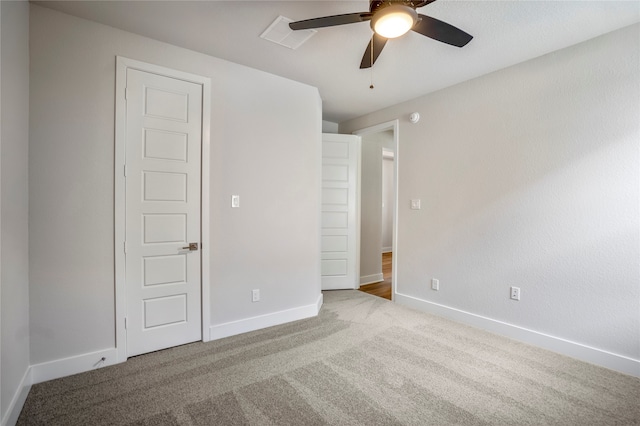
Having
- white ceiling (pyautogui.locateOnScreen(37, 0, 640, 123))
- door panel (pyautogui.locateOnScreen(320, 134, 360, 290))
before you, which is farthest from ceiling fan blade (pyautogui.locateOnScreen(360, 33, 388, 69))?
door panel (pyautogui.locateOnScreen(320, 134, 360, 290))

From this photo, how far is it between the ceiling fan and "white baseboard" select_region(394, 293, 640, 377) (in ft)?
8.32

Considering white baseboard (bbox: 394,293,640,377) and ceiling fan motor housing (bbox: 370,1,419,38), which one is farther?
white baseboard (bbox: 394,293,640,377)

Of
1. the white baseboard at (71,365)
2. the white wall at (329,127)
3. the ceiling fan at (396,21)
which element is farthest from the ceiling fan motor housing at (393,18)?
the white wall at (329,127)

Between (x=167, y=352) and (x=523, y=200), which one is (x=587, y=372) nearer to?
(x=523, y=200)

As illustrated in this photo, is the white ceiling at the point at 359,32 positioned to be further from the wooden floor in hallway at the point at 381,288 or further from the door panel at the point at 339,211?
the wooden floor in hallway at the point at 381,288

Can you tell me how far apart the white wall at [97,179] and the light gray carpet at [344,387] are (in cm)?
41

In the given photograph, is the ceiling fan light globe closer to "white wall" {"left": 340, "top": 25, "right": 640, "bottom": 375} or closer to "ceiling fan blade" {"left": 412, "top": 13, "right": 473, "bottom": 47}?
"ceiling fan blade" {"left": 412, "top": 13, "right": 473, "bottom": 47}

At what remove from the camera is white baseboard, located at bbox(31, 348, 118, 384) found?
1.96 meters

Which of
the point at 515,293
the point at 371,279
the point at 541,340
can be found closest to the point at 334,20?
the point at 515,293

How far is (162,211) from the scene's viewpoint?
2.39 m

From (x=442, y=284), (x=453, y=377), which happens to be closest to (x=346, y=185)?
(x=442, y=284)

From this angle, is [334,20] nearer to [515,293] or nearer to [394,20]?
[394,20]

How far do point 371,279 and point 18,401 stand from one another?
4.01 meters

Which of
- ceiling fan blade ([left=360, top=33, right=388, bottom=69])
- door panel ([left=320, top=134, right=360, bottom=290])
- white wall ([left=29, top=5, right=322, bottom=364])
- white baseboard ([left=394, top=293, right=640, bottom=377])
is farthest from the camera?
door panel ([left=320, top=134, right=360, bottom=290])
